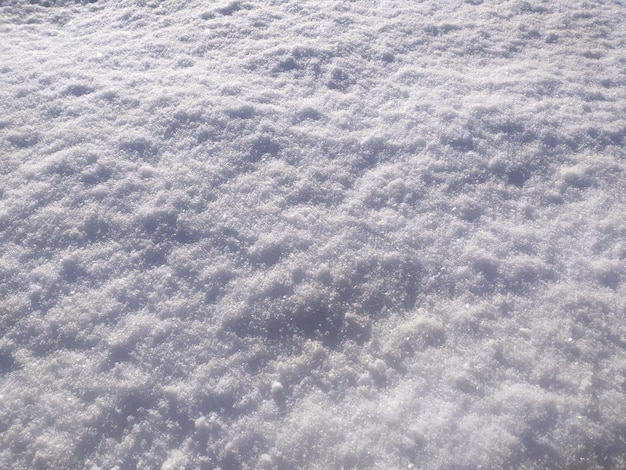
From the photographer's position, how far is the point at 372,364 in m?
1.43

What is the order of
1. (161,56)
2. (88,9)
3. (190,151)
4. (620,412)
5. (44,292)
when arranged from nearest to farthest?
(620,412), (44,292), (190,151), (161,56), (88,9)

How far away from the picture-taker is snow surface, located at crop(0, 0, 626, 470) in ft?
4.35

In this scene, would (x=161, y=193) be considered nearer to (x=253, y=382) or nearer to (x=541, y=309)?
(x=253, y=382)

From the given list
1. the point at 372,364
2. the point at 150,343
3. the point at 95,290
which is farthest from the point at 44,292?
the point at 372,364

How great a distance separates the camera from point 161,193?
1830 mm

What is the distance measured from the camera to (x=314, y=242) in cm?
→ 169

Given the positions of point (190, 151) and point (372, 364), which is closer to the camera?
point (372, 364)

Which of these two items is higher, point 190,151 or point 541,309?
point 190,151

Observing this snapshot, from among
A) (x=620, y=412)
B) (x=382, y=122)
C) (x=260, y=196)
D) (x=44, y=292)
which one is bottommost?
(x=620, y=412)

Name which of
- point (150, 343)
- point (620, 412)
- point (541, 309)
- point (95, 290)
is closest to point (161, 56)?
point (95, 290)

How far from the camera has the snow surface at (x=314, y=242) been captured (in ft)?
4.35

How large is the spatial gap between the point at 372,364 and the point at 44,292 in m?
1.06

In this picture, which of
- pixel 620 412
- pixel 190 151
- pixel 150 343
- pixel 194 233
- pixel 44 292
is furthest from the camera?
pixel 190 151

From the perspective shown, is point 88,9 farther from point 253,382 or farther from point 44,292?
point 253,382
